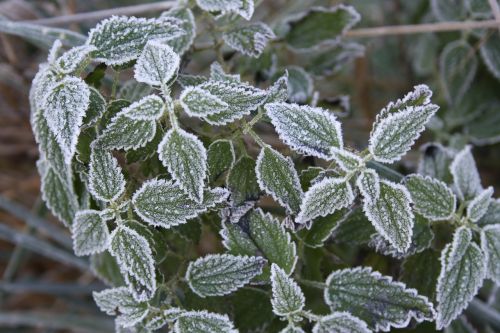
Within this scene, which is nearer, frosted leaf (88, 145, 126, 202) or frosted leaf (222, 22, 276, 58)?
frosted leaf (88, 145, 126, 202)

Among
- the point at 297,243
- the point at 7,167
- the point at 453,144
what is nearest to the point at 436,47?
the point at 453,144

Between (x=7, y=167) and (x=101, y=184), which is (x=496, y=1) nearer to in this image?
(x=101, y=184)

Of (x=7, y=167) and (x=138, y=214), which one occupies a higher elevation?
(x=138, y=214)

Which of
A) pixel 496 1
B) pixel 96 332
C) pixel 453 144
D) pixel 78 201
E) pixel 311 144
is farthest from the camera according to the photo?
pixel 96 332

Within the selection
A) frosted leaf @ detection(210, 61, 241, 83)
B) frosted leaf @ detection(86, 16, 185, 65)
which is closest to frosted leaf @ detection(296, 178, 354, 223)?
frosted leaf @ detection(210, 61, 241, 83)

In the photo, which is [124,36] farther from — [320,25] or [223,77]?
[320,25]

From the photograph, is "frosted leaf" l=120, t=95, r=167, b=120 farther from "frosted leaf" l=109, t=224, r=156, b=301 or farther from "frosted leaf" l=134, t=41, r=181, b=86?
"frosted leaf" l=109, t=224, r=156, b=301
